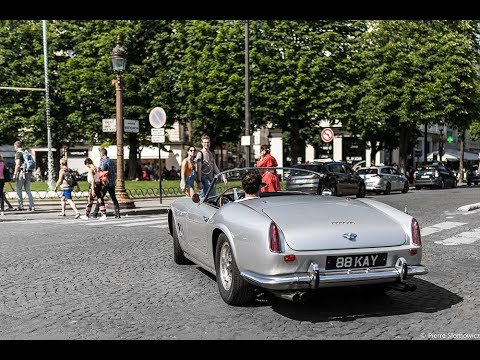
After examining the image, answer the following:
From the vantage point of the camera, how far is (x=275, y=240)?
4824 mm

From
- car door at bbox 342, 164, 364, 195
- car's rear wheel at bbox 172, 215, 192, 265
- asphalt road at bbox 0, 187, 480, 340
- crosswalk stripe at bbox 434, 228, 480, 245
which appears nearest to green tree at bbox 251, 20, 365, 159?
car door at bbox 342, 164, 364, 195

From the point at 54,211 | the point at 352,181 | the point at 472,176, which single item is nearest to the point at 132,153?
the point at 352,181

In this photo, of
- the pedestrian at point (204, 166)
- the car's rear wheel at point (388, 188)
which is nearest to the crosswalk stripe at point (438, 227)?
the pedestrian at point (204, 166)

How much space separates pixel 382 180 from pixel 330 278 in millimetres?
24986

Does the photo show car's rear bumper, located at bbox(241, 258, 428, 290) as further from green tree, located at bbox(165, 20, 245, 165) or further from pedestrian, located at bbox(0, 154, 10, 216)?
green tree, located at bbox(165, 20, 245, 165)

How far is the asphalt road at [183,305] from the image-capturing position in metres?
4.67

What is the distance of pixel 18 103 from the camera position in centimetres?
4184

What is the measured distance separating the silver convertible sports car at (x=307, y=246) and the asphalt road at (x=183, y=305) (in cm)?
29

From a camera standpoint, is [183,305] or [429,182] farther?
[429,182]

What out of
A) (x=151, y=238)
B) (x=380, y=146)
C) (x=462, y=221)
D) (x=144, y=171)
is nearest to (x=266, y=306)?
(x=151, y=238)

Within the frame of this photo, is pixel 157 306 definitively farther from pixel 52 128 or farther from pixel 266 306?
pixel 52 128

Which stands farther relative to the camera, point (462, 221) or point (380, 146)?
point (380, 146)

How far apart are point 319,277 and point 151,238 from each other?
21.3ft

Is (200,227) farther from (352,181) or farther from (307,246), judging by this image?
(352,181)
